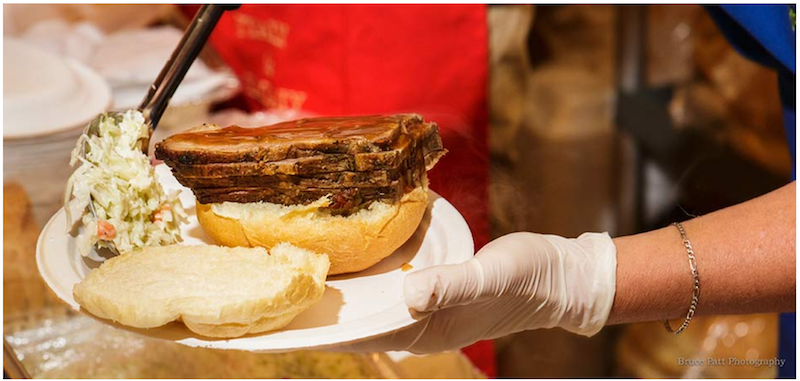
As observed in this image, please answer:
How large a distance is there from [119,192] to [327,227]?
0.90ft

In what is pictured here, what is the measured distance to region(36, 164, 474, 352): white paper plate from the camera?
0.86m

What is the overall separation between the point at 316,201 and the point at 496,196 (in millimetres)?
231

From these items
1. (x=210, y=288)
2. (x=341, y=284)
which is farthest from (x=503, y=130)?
(x=210, y=288)

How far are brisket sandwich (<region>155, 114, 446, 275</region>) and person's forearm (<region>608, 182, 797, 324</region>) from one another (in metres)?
0.32

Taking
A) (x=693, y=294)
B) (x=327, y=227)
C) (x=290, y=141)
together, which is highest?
(x=290, y=141)

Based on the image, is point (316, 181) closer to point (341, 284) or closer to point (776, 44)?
point (341, 284)

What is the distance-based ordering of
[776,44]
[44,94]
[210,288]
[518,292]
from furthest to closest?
[44,94] < [776,44] < [518,292] < [210,288]

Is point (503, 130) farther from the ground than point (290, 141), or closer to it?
closer to it

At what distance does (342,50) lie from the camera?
7.23ft

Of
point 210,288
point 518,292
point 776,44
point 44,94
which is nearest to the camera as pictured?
point 210,288

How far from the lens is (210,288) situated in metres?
0.90

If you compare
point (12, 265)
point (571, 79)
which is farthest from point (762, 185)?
point (571, 79)

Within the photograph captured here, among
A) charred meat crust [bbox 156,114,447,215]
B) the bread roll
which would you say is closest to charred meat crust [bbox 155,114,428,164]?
charred meat crust [bbox 156,114,447,215]

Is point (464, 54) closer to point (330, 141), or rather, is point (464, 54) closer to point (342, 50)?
point (342, 50)
